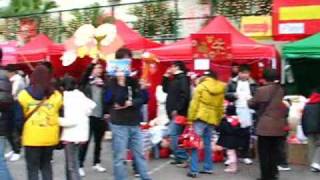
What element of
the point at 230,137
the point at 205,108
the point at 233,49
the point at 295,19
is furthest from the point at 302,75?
the point at 205,108

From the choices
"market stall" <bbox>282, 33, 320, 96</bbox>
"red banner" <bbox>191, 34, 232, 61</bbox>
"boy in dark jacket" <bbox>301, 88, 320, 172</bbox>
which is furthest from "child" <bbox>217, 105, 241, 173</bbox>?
"market stall" <bbox>282, 33, 320, 96</bbox>

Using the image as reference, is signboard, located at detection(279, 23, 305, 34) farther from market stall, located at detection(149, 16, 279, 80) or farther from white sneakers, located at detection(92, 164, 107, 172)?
white sneakers, located at detection(92, 164, 107, 172)

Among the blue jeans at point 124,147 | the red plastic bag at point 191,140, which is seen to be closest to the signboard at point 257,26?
the red plastic bag at point 191,140

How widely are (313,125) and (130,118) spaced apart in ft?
9.76

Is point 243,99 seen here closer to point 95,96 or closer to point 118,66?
point 95,96

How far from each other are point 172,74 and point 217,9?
20.3 ft

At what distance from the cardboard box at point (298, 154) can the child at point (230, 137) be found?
3.63ft

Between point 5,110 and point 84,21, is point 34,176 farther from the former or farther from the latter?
point 84,21

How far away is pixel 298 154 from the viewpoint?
9.47 m

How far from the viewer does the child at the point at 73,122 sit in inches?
284

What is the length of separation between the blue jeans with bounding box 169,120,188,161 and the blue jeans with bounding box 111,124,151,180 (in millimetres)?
1779

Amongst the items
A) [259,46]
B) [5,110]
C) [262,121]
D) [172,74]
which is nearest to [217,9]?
[259,46]

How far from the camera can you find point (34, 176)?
6.91 m

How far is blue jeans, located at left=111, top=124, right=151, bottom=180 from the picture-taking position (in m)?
7.32
